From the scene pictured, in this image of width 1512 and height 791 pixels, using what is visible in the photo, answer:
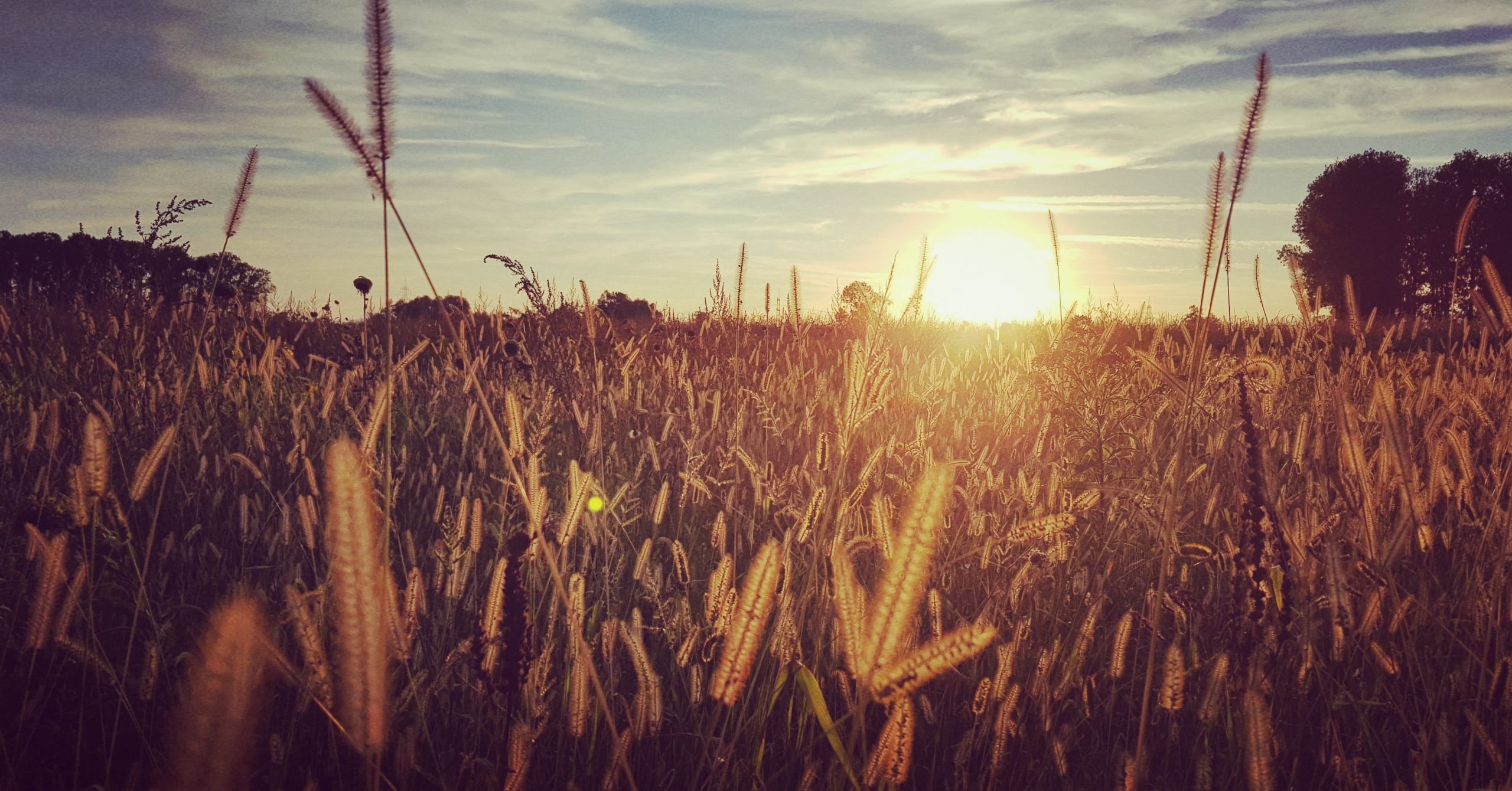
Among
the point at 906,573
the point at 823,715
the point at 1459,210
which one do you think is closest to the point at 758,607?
the point at 906,573

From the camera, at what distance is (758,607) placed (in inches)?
37.3

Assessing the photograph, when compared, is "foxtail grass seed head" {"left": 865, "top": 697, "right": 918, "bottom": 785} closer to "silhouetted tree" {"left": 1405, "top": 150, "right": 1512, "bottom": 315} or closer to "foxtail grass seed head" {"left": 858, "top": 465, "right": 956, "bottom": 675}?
"foxtail grass seed head" {"left": 858, "top": 465, "right": 956, "bottom": 675}

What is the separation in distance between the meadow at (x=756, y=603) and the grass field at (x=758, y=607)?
0.5 inches

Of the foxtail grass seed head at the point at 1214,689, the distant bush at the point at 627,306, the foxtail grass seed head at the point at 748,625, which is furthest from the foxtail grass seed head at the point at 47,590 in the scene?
the distant bush at the point at 627,306

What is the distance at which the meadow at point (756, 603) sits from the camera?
3.58 feet

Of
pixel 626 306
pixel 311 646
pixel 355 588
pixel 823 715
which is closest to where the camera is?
pixel 355 588

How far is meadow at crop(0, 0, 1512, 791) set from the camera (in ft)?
3.58

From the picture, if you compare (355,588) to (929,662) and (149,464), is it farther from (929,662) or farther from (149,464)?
(149,464)

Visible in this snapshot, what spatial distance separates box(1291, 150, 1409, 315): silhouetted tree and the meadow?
40483mm

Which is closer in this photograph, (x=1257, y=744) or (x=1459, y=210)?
(x=1257, y=744)

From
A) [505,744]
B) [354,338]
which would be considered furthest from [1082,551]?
[354,338]

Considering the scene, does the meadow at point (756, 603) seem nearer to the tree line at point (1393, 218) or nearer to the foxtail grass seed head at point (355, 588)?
the foxtail grass seed head at point (355, 588)

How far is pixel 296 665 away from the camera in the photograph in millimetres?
1822

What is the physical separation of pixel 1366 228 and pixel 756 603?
45566 millimetres
